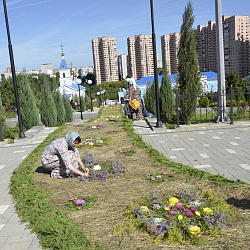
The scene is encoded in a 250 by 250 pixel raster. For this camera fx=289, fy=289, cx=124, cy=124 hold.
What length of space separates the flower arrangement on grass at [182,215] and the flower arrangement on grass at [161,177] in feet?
2.15

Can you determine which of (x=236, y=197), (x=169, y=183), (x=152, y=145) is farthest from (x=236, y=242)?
(x=152, y=145)

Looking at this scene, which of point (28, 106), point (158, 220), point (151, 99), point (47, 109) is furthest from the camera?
point (151, 99)

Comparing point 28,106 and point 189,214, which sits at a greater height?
point 28,106

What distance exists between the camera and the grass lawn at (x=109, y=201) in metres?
2.80

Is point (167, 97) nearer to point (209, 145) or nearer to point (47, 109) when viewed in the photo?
point (47, 109)

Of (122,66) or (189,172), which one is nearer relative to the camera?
(189,172)

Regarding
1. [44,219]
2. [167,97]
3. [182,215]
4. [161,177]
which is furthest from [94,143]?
[167,97]

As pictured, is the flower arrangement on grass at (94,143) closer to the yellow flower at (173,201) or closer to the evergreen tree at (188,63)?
the evergreen tree at (188,63)

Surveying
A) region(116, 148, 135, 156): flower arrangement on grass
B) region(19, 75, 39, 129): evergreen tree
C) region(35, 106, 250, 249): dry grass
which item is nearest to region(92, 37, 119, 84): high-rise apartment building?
region(19, 75, 39, 129): evergreen tree

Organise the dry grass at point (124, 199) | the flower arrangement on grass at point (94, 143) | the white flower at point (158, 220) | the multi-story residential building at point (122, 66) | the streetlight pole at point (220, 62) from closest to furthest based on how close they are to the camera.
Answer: the dry grass at point (124, 199), the white flower at point (158, 220), the flower arrangement on grass at point (94, 143), the streetlight pole at point (220, 62), the multi-story residential building at point (122, 66)

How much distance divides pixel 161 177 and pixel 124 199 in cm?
97

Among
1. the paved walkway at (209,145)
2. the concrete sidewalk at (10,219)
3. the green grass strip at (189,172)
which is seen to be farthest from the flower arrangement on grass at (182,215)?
the paved walkway at (209,145)

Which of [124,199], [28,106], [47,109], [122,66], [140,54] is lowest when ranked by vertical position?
[124,199]

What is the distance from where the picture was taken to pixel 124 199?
3844 millimetres
